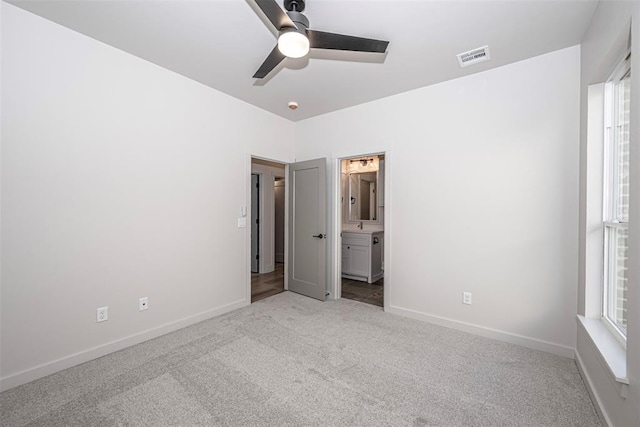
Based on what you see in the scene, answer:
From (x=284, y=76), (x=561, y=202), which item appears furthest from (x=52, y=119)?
(x=561, y=202)

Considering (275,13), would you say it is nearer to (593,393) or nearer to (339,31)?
(339,31)

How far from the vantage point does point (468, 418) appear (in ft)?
5.49

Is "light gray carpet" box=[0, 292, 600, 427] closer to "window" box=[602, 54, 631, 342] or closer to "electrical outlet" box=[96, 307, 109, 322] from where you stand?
"electrical outlet" box=[96, 307, 109, 322]

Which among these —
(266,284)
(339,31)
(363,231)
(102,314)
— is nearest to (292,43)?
(339,31)

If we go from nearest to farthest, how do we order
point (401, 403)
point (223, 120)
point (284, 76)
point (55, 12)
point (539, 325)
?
point (401, 403) → point (55, 12) → point (539, 325) → point (284, 76) → point (223, 120)

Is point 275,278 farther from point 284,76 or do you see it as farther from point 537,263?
point 537,263

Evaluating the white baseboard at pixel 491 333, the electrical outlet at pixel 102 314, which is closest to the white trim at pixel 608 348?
the white baseboard at pixel 491 333

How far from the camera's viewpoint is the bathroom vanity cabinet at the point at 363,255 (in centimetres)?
475

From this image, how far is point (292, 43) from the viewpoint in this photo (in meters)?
1.72

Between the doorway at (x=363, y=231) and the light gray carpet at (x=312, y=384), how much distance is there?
1.44m

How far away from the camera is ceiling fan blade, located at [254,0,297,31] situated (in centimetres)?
146

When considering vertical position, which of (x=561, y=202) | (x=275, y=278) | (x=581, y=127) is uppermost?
(x=581, y=127)

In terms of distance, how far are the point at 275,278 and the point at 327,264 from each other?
1635 millimetres

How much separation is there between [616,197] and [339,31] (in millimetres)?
2330
